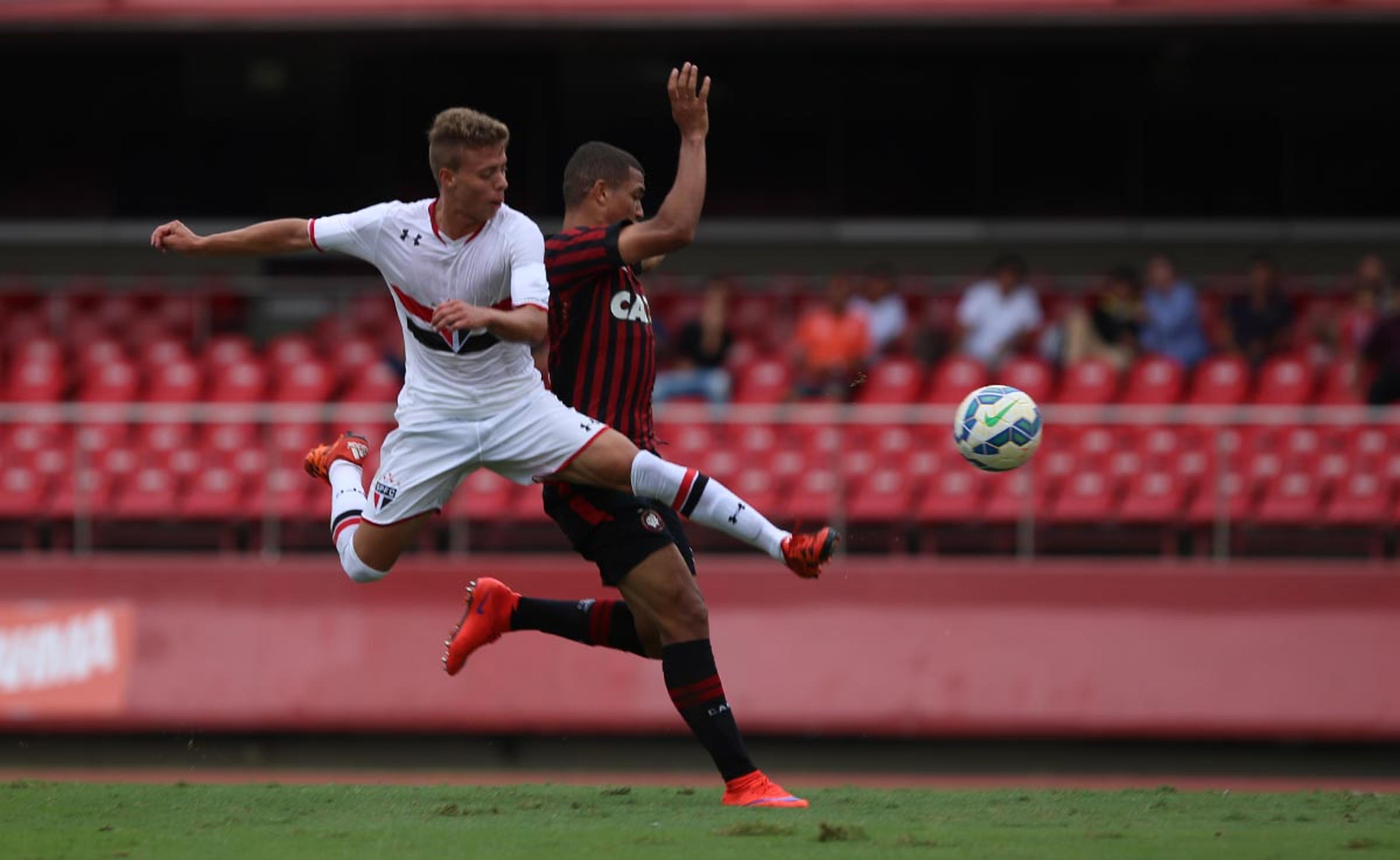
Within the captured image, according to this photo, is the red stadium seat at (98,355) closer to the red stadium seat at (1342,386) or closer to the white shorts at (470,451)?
the white shorts at (470,451)

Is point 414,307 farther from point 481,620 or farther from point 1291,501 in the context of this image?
point 1291,501

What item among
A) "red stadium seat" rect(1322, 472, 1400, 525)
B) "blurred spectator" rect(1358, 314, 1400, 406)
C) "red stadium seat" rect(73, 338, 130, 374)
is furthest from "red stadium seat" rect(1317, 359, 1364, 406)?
"red stadium seat" rect(73, 338, 130, 374)

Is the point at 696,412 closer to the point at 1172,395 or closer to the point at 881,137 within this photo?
the point at 1172,395

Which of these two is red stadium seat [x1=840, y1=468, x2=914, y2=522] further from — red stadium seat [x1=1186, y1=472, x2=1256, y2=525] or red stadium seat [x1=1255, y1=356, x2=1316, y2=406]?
red stadium seat [x1=1255, y1=356, x2=1316, y2=406]

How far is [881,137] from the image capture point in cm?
1606

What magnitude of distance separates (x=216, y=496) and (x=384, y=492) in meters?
5.98

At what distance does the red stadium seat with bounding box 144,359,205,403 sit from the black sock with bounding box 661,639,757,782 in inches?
307

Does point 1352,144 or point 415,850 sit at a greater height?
point 1352,144

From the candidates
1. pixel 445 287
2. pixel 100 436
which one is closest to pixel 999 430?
pixel 445 287

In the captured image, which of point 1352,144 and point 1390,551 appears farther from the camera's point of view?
point 1352,144

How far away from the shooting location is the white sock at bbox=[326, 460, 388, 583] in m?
7.06

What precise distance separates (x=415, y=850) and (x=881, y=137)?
11.0m

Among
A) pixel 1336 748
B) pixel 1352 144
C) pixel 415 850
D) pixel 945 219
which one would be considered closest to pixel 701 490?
pixel 415 850

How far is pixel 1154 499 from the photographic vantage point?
39.0 feet
